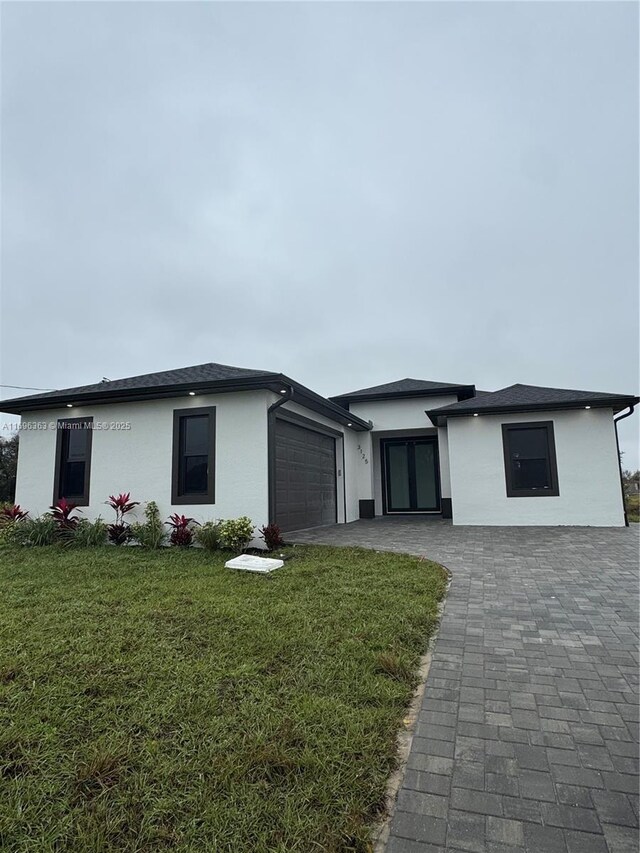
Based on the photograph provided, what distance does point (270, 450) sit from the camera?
7.90m

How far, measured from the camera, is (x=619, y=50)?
30.5 feet

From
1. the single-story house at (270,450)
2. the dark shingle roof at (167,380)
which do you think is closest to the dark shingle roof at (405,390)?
the single-story house at (270,450)

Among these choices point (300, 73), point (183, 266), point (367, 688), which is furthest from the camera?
point (183, 266)

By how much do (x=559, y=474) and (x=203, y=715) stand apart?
399 inches

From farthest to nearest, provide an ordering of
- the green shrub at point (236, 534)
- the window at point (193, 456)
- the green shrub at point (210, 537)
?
the window at point (193, 456) → the green shrub at point (210, 537) → the green shrub at point (236, 534)

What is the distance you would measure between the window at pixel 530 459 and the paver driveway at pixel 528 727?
5530 mm

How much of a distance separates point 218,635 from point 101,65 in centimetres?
1319

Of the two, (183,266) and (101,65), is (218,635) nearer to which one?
(101,65)

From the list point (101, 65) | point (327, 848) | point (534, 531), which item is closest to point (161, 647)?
point (327, 848)

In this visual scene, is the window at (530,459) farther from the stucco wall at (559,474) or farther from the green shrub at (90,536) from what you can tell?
the green shrub at (90,536)

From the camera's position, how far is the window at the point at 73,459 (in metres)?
9.03

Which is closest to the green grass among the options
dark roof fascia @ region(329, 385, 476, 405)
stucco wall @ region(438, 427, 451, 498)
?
stucco wall @ region(438, 427, 451, 498)

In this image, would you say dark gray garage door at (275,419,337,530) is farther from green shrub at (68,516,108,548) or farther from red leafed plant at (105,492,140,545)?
green shrub at (68,516,108,548)

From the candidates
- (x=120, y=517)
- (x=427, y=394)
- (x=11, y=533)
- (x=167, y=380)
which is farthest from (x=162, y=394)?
(x=427, y=394)
